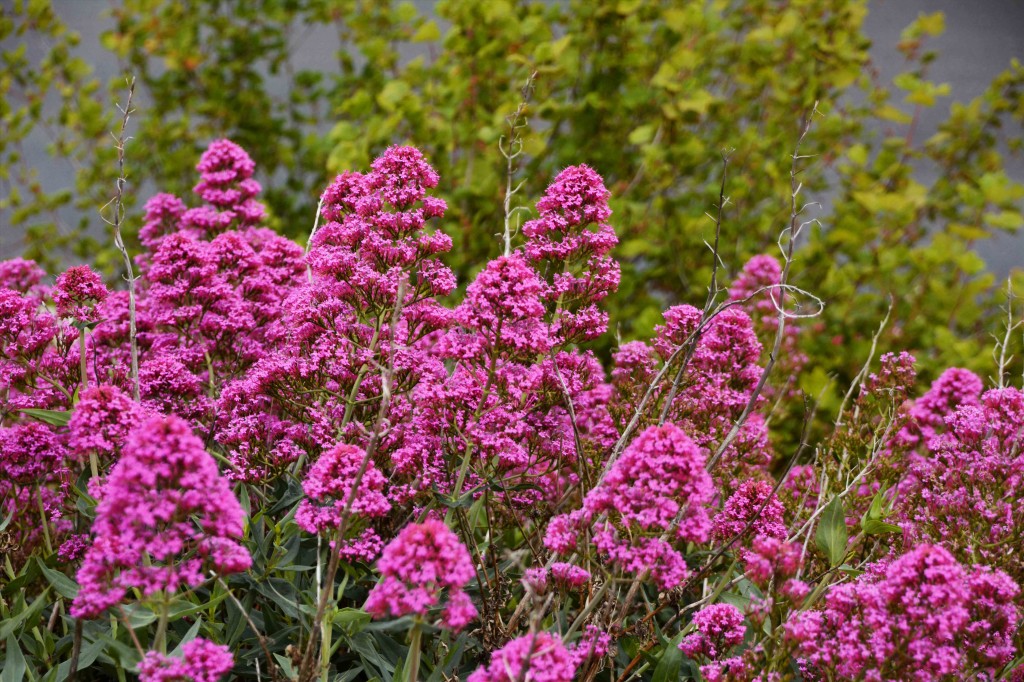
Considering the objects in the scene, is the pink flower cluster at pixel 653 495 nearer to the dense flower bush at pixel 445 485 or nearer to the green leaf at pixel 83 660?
the dense flower bush at pixel 445 485

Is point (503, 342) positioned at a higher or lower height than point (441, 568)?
higher

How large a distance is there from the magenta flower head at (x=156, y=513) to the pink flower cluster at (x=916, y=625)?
0.97 meters

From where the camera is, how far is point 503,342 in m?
1.94

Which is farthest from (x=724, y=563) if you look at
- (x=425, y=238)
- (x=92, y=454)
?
(x=92, y=454)

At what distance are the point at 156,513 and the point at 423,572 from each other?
1.31ft

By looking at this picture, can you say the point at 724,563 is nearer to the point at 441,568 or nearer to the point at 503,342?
the point at 503,342

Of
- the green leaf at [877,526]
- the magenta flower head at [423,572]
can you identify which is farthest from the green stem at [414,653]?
the green leaf at [877,526]

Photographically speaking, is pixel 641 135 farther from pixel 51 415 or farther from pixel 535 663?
pixel 535 663

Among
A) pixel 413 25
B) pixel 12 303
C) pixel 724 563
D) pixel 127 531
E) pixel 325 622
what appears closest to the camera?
pixel 127 531

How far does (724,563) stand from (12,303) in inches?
76.5

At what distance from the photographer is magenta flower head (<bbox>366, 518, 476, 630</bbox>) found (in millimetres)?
1398

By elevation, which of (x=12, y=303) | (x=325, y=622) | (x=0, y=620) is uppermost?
(x=12, y=303)

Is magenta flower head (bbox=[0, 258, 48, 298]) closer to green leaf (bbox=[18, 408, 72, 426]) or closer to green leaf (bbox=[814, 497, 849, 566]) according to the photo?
green leaf (bbox=[18, 408, 72, 426])

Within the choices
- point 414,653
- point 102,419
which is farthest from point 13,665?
point 414,653
